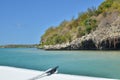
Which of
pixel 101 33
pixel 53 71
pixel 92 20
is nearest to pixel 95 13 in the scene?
pixel 92 20

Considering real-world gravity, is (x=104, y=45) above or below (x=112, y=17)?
below

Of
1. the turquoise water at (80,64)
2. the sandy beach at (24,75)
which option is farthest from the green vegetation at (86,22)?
the sandy beach at (24,75)

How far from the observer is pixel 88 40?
3272 cm

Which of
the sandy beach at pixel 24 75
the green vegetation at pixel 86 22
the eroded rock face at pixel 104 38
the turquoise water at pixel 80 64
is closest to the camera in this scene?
the sandy beach at pixel 24 75

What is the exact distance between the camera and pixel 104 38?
102 feet

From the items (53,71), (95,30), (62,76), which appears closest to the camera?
(62,76)

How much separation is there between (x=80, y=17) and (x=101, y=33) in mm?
18839

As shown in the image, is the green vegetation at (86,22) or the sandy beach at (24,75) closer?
the sandy beach at (24,75)

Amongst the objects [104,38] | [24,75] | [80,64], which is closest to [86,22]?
[104,38]

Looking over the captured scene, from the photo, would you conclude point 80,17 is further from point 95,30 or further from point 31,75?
point 31,75

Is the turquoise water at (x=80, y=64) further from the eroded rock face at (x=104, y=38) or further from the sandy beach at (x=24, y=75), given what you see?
the eroded rock face at (x=104, y=38)

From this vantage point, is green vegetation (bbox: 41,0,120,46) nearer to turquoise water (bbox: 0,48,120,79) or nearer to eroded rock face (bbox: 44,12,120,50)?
eroded rock face (bbox: 44,12,120,50)

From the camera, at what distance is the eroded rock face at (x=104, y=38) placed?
30556mm

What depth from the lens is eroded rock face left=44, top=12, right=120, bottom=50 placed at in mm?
30556
